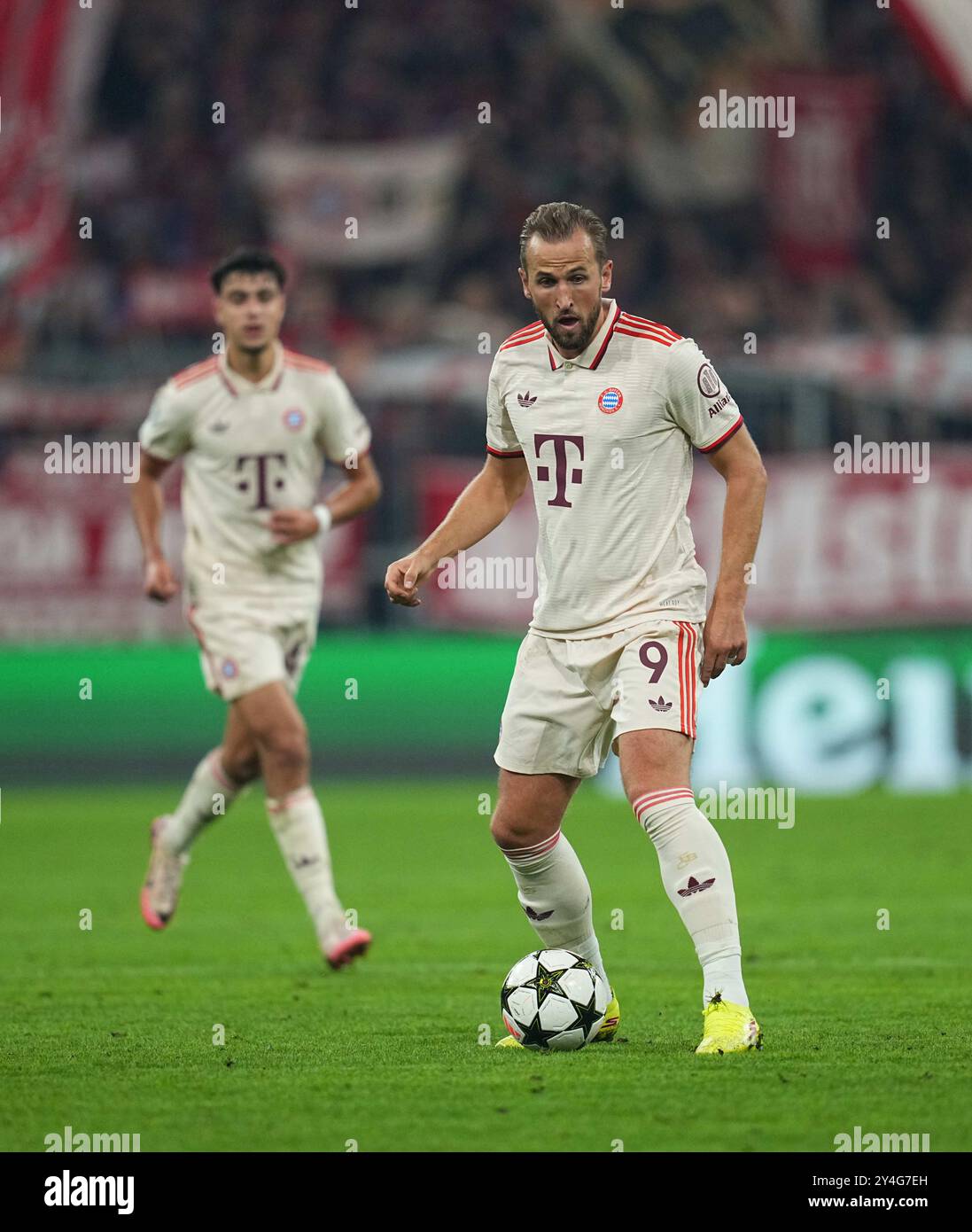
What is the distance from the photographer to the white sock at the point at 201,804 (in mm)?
8406

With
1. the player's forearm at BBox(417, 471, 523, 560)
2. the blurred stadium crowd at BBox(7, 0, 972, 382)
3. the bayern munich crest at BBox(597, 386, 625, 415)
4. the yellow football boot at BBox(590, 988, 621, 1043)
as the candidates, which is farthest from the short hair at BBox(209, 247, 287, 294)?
the blurred stadium crowd at BBox(7, 0, 972, 382)

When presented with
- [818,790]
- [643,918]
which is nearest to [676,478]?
[643,918]

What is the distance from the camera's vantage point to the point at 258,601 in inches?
330

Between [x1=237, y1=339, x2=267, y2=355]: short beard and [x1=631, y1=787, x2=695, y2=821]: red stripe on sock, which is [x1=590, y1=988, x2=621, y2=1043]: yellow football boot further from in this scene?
[x1=237, y1=339, x2=267, y2=355]: short beard

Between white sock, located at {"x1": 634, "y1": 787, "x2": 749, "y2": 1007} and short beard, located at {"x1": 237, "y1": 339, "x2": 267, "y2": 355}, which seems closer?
white sock, located at {"x1": 634, "y1": 787, "x2": 749, "y2": 1007}

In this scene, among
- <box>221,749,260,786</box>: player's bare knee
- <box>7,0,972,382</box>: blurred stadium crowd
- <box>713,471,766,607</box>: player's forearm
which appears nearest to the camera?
<box>713,471,766,607</box>: player's forearm

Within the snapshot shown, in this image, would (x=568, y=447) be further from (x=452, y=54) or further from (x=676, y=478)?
(x=452, y=54)

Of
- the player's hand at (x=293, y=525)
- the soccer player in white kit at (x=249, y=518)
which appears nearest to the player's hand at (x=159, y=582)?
the soccer player in white kit at (x=249, y=518)

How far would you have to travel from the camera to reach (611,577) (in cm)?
574

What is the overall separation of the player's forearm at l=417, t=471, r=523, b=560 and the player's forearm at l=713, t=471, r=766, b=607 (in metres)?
0.79

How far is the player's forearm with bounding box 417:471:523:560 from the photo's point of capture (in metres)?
6.02

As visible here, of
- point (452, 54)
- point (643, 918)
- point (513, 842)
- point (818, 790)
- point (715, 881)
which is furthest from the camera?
point (452, 54)

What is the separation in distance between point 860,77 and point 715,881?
16034 mm

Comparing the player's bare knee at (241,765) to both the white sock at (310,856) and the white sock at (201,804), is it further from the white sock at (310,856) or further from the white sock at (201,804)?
the white sock at (310,856)
